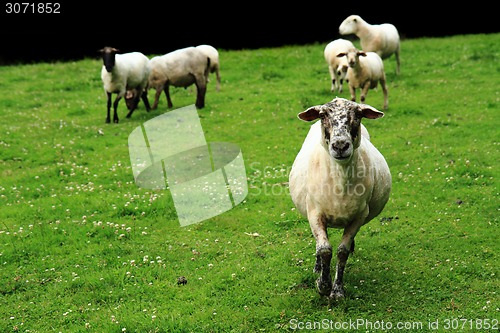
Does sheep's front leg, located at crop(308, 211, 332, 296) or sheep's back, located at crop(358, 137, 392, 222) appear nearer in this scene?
sheep's front leg, located at crop(308, 211, 332, 296)

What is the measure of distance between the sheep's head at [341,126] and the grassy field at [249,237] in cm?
173

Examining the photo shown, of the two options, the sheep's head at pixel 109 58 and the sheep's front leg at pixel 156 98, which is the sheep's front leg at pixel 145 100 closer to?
the sheep's front leg at pixel 156 98

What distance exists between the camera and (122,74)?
53.0ft

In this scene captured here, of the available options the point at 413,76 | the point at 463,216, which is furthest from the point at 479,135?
the point at 413,76

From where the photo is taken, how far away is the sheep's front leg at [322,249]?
254 inches

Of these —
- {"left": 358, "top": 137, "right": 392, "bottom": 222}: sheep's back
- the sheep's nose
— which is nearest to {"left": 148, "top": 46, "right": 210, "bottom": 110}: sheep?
{"left": 358, "top": 137, "right": 392, "bottom": 222}: sheep's back

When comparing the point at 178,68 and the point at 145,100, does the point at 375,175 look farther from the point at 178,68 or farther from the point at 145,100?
the point at 145,100

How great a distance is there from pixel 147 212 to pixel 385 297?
449 cm

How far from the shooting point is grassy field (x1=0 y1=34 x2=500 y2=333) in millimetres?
6758

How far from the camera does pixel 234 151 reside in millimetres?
13531

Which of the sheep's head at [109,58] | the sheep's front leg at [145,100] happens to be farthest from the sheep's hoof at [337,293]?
the sheep's front leg at [145,100]

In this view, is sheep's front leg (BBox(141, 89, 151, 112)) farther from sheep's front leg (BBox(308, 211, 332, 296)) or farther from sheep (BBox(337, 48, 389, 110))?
sheep's front leg (BBox(308, 211, 332, 296))

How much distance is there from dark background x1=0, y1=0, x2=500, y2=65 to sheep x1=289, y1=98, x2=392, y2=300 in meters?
23.6

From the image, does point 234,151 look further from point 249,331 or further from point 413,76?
point 413,76
